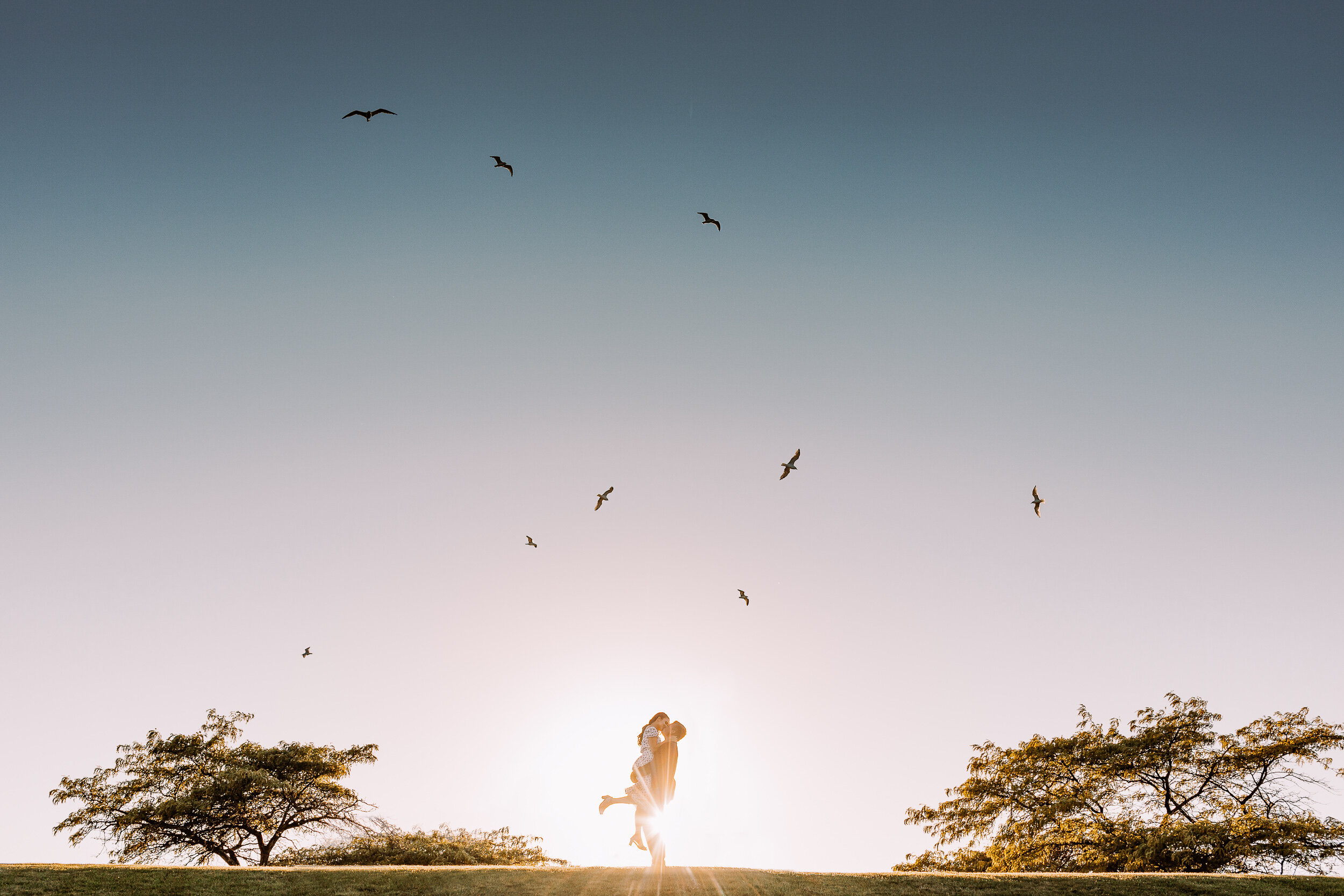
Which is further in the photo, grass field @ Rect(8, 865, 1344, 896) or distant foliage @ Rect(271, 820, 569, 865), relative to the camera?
distant foliage @ Rect(271, 820, 569, 865)

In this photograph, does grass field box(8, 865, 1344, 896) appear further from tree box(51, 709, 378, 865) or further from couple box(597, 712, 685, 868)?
tree box(51, 709, 378, 865)

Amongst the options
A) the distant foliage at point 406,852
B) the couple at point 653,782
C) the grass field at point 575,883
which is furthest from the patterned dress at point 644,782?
the distant foliage at point 406,852

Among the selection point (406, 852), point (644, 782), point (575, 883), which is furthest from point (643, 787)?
point (406, 852)

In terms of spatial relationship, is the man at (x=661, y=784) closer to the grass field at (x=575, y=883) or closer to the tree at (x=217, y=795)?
the grass field at (x=575, y=883)

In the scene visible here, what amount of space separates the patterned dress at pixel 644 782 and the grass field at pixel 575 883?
131 centimetres

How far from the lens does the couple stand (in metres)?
14.1

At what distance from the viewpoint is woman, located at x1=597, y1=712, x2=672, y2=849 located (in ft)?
46.1

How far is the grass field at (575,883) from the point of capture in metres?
14.0

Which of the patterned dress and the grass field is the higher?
the patterned dress

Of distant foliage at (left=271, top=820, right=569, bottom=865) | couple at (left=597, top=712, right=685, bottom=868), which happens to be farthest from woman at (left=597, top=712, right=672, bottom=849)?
distant foliage at (left=271, top=820, right=569, bottom=865)

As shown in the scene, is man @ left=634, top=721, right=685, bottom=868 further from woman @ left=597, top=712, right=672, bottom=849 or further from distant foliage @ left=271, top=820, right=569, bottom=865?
distant foliage @ left=271, top=820, right=569, bottom=865

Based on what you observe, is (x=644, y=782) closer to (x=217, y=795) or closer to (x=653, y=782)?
(x=653, y=782)

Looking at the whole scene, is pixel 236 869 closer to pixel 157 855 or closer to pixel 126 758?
pixel 157 855

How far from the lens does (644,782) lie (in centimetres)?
1406
